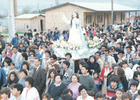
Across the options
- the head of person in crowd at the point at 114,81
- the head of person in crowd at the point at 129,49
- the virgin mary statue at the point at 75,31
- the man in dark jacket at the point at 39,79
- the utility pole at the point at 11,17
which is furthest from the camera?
the utility pole at the point at 11,17

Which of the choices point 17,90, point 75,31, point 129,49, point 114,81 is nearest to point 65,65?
point 114,81

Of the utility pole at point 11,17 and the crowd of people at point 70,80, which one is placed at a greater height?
the utility pole at point 11,17

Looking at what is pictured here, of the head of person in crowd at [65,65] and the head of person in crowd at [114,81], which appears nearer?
the head of person in crowd at [114,81]

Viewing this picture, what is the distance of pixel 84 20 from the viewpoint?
30000 mm

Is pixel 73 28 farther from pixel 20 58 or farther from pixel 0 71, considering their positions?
pixel 0 71

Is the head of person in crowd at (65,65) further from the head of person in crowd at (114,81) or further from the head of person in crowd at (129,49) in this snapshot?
the head of person in crowd at (129,49)

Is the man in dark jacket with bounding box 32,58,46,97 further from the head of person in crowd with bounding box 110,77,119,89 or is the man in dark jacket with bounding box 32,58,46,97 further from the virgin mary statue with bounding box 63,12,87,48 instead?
the virgin mary statue with bounding box 63,12,87,48

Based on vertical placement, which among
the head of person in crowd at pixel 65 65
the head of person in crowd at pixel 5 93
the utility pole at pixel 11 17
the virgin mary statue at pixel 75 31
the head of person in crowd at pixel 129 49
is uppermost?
the utility pole at pixel 11 17

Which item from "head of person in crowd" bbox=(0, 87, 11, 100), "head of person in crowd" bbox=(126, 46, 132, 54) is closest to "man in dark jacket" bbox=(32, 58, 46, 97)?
"head of person in crowd" bbox=(0, 87, 11, 100)

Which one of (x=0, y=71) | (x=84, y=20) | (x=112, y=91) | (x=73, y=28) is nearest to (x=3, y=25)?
(x=84, y=20)

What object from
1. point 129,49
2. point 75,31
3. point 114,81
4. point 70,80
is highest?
point 75,31

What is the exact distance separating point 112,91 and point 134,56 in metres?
2.90

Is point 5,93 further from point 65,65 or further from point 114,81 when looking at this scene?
point 114,81

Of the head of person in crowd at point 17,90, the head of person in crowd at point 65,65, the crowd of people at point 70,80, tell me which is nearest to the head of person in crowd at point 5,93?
the crowd of people at point 70,80
